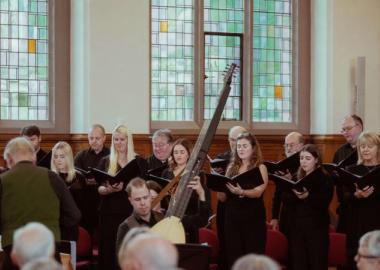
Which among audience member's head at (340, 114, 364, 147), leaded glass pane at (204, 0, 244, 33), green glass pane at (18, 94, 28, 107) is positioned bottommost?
audience member's head at (340, 114, 364, 147)

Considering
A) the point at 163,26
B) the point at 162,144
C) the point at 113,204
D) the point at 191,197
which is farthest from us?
the point at 163,26

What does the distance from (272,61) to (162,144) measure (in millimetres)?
3624

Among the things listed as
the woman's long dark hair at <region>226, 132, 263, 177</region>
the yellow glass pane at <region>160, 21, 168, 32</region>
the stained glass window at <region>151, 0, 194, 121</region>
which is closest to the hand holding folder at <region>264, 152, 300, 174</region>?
the woman's long dark hair at <region>226, 132, 263, 177</region>

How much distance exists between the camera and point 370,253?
4219mm

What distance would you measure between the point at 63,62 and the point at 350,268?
4.43 meters

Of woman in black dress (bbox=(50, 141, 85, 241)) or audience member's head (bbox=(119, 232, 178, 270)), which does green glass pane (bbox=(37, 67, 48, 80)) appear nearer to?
woman in black dress (bbox=(50, 141, 85, 241))

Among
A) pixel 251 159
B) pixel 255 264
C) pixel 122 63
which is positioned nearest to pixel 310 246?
pixel 251 159

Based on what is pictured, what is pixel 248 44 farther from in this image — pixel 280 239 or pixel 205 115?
pixel 280 239

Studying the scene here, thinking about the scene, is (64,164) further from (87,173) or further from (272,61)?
(272,61)

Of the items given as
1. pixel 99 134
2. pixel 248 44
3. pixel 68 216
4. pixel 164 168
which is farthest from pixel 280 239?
pixel 248 44

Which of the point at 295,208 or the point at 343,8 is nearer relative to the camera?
the point at 295,208

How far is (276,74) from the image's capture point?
36.9 feet

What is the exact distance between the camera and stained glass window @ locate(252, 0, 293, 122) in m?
11.2

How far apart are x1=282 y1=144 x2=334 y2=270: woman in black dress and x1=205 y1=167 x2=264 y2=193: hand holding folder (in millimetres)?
400
